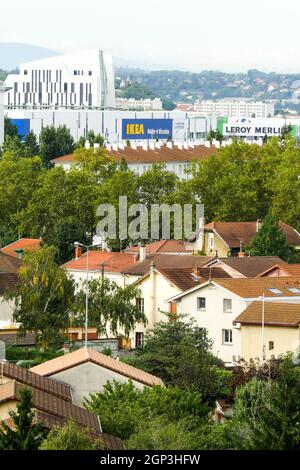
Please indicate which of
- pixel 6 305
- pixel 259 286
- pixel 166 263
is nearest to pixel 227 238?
pixel 166 263

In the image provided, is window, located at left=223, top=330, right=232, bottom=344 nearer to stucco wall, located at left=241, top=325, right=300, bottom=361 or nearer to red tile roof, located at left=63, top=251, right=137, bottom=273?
stucco wall, located at left=241, top=325, right=300, bottom=361

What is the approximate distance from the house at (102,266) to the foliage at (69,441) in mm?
31916

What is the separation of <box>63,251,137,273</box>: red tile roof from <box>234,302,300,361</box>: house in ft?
42.7

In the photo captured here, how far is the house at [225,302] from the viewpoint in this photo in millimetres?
48125

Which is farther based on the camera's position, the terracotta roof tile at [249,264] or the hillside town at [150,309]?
the terracotta roof tile at [249,264]

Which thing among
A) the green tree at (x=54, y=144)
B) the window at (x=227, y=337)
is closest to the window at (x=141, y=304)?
the window at (x=227, y=337)

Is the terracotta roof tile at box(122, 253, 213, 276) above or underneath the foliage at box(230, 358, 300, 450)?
underneath

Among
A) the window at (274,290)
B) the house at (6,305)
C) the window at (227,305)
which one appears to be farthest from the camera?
the house at (6,305)

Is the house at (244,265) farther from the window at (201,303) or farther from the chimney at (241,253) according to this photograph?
the window at (201,303)

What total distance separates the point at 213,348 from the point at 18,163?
4435cm

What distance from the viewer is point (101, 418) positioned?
31844 mm

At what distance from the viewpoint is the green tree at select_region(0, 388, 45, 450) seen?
2545 centimetres

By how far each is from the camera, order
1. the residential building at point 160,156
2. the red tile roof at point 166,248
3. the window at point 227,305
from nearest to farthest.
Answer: the window at point 227,305 < the red tile roof at point 166,248 < the residential building at point 160,156

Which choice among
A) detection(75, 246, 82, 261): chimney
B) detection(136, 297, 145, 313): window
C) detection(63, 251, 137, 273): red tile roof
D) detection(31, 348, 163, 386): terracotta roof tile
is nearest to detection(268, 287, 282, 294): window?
detection(136, 297, 145, 313): window
